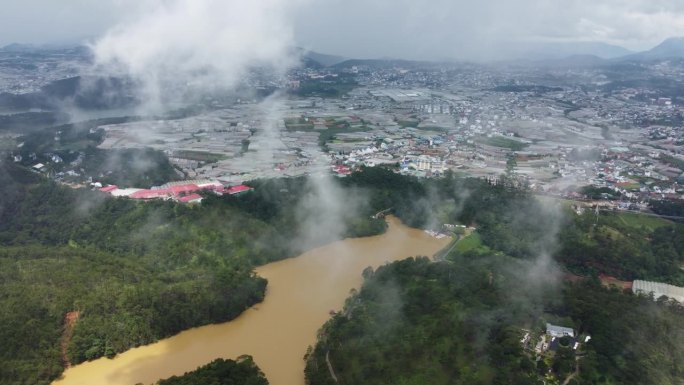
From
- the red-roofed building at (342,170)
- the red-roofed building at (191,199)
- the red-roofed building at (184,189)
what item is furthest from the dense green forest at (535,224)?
the red-roofed building at (184,189)

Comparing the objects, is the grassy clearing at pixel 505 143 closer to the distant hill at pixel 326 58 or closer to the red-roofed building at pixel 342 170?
the red-roofed building at pixel 342 170

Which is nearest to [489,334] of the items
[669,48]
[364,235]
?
[364,235]

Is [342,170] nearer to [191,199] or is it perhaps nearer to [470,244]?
[191,199]

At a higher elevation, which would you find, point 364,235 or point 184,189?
point 184,189

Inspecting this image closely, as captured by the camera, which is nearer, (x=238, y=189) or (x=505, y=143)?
(x=238, y=189)

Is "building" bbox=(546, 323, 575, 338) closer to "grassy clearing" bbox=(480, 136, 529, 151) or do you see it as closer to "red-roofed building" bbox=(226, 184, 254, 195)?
"red-roofed building" bbox=(226, 184, 254, 195)

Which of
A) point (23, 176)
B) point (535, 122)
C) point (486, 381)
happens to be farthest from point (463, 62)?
point (486, 381)
